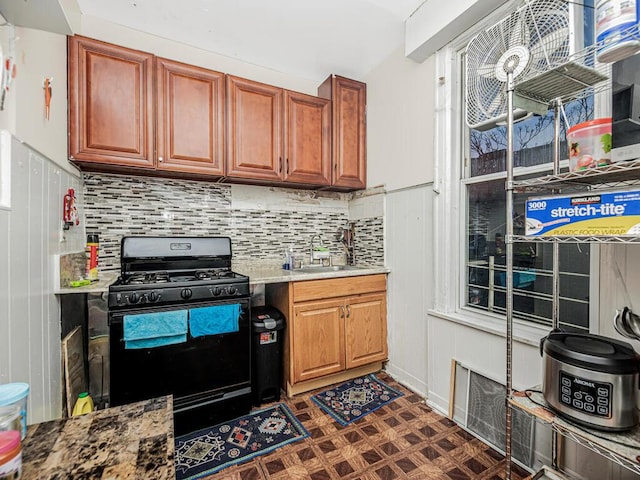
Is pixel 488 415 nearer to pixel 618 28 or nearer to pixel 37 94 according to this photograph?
pixel 618 28

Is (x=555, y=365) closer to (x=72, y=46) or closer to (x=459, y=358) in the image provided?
(x=459, y=358)

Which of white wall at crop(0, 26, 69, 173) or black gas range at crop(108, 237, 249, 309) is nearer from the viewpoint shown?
white wall at crop(0, 26, 69, 173)

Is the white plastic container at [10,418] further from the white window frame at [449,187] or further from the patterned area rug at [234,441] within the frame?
the white window frame at [449,187]

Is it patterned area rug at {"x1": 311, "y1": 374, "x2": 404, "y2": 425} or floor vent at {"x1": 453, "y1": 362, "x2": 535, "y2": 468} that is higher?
floor vent at {"x1": 453, "y1": 362, "x2": 535, "y2": 468}

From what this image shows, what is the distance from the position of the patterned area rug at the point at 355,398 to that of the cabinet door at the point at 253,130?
173 centimetres

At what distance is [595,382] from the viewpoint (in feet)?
3.34

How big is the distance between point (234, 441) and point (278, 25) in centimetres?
273

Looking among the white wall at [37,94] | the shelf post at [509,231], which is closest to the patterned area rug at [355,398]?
the shelf post at [509,231]

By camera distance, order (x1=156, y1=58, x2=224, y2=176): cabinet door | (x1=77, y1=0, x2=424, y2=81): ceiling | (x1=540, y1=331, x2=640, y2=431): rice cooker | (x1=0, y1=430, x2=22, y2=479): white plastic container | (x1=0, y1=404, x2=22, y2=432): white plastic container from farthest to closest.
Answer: (x1=156, y1=58, x2=224, y2=176): cabinet door → (x1=77, y1=0, x2=424, y2=81): ceiling → (x1=540, y1=331, x2=640, y2=431): rice cooker → (x1=0, y1=404, x2=22, y2=432): white plastic container → (x1=0, y1=430, x2=22, y2=479): white plastic container

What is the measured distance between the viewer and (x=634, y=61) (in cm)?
123

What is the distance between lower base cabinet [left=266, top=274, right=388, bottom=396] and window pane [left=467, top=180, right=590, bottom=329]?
796 millimetres

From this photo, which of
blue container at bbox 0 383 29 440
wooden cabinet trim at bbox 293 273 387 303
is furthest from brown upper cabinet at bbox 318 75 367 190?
blue container at bbox 0 383 29 440

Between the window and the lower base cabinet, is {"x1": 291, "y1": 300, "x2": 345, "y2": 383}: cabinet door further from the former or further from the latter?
the window

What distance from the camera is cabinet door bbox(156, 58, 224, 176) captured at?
2.11 m
